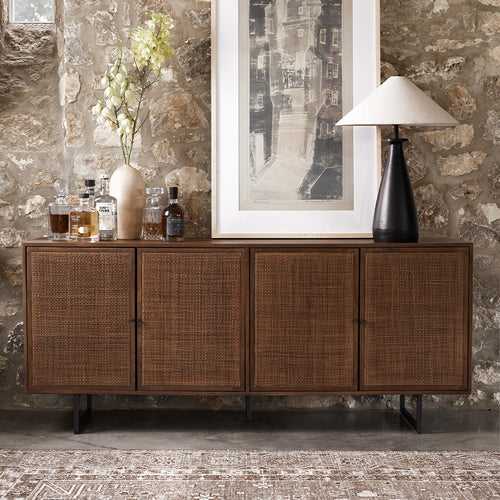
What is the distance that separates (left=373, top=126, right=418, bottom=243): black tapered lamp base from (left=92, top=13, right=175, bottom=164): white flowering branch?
45.3 inches

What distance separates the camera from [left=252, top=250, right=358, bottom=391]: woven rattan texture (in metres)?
2.71

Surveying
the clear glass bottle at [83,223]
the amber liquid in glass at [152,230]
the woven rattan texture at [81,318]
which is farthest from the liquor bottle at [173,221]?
the clear glass bottle at [83,223]

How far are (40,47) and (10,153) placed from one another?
55 centimetres

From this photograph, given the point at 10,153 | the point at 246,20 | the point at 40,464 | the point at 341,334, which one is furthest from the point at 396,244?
the point at 10,153

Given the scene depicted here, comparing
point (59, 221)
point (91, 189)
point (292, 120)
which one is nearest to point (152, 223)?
point (91, 189)

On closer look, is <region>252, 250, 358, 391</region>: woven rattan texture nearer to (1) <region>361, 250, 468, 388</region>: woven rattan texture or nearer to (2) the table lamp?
(1) <region>361, 250, 468, 388</region>: woven rattan texture

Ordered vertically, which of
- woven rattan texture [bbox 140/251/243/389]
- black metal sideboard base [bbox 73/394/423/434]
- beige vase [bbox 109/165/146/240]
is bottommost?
black metal sideboard base [bbox 73/394/423/434]

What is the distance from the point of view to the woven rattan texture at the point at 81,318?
8.91 ft

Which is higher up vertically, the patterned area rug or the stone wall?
the stone wall

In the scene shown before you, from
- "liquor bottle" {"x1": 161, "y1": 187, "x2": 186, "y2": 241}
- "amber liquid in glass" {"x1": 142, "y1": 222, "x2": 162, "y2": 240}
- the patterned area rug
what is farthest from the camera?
"amber liquid in glass" {"x1": 142, "y1": 222, "x2": 162, "y2": 240}

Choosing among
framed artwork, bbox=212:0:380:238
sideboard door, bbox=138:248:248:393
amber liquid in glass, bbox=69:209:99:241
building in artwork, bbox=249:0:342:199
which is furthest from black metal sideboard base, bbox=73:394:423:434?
building in artwork, bbox=249:0:342:199

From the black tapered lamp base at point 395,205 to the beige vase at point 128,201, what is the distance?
1087 millimetres

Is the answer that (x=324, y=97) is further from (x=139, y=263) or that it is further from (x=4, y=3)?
(x=4, y=3)

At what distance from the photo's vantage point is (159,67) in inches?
116
